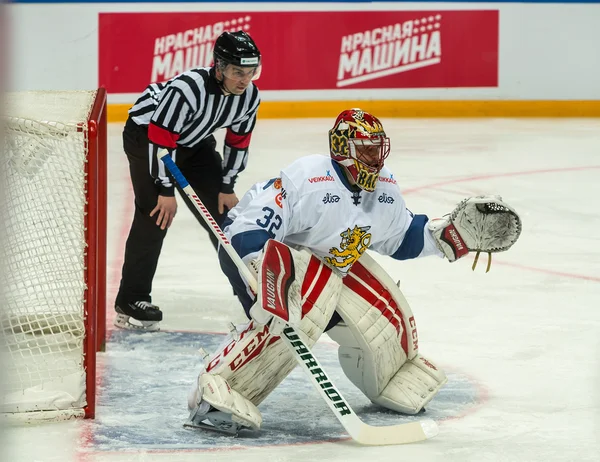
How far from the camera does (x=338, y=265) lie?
102 inches

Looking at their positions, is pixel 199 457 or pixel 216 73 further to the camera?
pixel 216 73

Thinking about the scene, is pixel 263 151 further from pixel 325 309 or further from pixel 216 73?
pixel 325 309

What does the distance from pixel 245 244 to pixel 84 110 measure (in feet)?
2.04

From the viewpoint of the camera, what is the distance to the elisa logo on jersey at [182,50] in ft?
27.5

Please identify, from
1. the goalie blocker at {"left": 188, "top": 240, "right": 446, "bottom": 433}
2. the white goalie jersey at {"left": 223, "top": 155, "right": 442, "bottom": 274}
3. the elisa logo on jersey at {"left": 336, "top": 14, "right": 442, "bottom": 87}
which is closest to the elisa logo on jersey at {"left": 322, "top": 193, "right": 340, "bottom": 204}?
the white goalie jersey at {"left": 223, "top": 155, "right": 442, "bottom": 274}

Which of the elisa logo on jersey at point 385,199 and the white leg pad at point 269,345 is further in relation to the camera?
the elisa logo on jersey at point 385,199

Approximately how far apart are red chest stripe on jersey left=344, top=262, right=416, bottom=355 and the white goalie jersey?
0.16 ft

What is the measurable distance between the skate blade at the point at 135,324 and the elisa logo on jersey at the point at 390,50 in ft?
18.0

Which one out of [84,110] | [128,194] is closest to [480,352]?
[84,110]

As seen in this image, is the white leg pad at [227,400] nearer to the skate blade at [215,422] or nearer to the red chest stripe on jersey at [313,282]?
the skate blade at [215,422]

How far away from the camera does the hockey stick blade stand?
7.87 feet

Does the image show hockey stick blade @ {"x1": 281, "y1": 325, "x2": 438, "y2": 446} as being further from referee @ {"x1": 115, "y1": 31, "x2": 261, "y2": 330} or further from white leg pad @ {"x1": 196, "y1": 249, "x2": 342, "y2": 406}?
referee @ {"x1": 115, "y1": 31, "x2": 261, "y2": 330}

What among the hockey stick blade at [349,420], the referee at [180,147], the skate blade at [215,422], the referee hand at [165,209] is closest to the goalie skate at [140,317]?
the referee at [180,147]

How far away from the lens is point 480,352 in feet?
10.8
